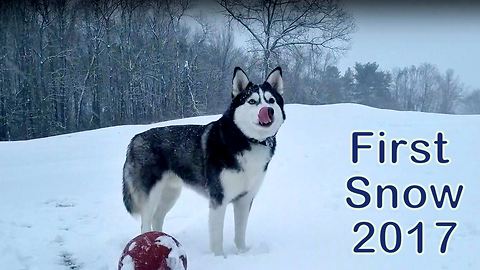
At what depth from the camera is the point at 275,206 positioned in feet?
11.1

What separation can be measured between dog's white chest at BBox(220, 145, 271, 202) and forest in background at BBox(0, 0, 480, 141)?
985mm

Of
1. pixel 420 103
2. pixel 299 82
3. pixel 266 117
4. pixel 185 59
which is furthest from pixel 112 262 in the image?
pixel 420 103

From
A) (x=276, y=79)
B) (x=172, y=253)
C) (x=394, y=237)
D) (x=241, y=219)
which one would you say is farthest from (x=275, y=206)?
(x=172, y=253)

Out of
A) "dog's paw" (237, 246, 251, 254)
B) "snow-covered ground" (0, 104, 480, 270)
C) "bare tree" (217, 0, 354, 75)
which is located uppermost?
"bare tree" (217, 0, 354, 75)

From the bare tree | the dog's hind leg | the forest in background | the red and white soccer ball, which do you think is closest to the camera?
the red and white soccer ball

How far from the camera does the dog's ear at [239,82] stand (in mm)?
2490

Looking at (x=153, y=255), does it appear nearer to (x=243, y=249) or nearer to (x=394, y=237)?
(x=243, y=249)

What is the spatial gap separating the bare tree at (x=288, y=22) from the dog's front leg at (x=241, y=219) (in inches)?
44.6

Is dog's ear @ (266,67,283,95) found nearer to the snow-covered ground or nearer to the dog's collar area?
the dog's collar area

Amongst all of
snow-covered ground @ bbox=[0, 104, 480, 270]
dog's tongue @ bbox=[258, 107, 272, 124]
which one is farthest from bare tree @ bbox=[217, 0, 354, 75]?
snow-covered ground @ bbox=[0, 104, 480, 270]

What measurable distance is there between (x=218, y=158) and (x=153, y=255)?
0.81 meters

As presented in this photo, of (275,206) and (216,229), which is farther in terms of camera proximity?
(275,206)

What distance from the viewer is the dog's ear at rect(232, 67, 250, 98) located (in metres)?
2.49

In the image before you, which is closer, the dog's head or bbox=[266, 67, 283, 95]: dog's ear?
the dog's head
